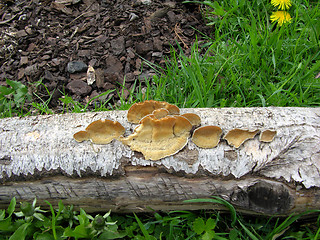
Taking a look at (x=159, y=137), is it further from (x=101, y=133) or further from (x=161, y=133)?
(x=101, y=133)

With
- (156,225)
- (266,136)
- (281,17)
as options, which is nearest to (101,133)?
(156,225)

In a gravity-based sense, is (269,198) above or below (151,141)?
below

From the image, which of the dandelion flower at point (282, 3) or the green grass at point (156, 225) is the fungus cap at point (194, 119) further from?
the dandelion flower at point (282, 3)

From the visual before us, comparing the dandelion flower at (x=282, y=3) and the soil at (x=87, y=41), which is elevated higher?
the dandelion flower at (x=282, y=3)

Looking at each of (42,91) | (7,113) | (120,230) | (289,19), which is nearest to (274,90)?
(289,19)

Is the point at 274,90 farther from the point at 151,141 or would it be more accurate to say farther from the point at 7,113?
the point at 7,113

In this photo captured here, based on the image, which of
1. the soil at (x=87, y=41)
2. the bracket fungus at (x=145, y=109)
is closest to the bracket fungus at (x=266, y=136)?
the bracket fungus at (x=145, y=109)
